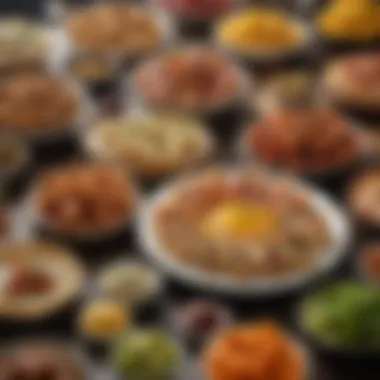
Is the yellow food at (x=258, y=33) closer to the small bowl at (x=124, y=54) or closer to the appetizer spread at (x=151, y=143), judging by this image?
the small bowl at (x=124, y=54)

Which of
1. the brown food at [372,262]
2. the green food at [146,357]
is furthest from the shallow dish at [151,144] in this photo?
the green food at [146,357]

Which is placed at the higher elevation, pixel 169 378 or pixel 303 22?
pixel 303 22

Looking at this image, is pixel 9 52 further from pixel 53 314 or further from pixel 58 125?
pixel 53 314

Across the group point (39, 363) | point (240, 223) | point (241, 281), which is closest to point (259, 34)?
point (240, 223)

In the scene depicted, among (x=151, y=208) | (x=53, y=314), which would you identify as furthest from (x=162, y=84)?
(x=53, y=314)

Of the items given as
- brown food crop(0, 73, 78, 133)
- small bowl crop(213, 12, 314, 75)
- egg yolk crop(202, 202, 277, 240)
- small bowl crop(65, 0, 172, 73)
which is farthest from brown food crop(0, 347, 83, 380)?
small bowl crop(213, 12, 314, 75)

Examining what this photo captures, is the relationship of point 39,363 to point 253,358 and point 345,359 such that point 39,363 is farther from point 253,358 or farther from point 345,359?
point 345,359
